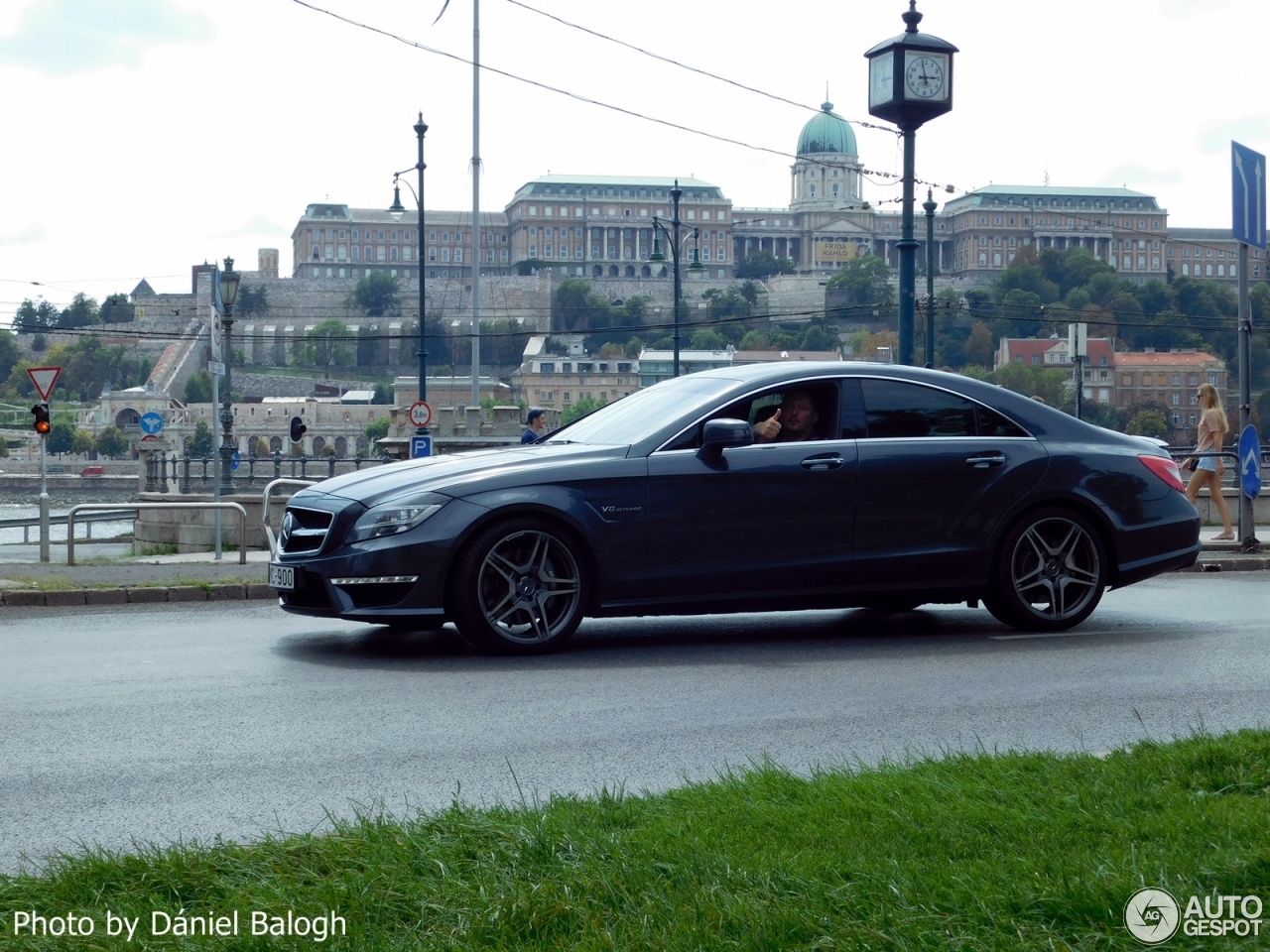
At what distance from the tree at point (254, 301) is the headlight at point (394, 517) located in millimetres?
172379

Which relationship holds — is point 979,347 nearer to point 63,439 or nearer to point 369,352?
point 369,352

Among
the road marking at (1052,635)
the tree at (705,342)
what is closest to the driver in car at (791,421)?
the road marking at (1052,635)

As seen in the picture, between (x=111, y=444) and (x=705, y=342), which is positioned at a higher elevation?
(x=705, y=342)

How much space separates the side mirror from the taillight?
8.28ft

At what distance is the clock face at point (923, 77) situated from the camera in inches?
707

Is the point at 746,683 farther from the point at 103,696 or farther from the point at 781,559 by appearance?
the point at 103,696

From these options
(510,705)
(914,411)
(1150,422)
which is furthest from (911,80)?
(1150,422)

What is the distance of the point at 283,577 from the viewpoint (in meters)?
8.24

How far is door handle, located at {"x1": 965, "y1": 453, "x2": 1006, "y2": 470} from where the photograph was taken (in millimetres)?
8859

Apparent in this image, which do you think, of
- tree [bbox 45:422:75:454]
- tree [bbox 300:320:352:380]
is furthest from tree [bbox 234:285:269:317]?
tree [bbox 45:422:75:454]

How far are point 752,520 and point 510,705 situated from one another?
223 cm

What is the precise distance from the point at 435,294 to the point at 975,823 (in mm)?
157602

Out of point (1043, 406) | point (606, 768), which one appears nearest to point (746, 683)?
point (606, 768)

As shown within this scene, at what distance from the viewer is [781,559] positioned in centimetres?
845
